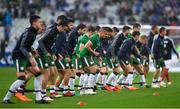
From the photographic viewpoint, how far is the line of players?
781 inches

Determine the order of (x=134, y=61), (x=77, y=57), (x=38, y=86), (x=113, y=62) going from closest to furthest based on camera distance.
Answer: (x=38, y=86) → (x=77, y=57) → (x=113, y=62) → (x=134, y=61)

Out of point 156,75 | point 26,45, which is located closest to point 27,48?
point 26,45

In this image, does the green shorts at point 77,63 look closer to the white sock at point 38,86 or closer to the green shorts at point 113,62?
the green shorts at point 113,62

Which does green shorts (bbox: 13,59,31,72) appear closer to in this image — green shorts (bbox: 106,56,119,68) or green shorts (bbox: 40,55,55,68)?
green shorts (bbox: 40,55,55,68)

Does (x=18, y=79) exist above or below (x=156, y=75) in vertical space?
above

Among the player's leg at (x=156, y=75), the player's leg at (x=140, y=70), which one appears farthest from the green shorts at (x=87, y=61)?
the player's leg at (x=156, y=75)

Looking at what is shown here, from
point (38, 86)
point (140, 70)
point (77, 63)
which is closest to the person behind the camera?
point (38, 86)

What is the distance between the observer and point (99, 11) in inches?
1989

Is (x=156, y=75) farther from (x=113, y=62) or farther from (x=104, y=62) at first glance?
(x=104, y=62)

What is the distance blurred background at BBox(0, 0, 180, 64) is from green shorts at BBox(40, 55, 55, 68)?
24900mm

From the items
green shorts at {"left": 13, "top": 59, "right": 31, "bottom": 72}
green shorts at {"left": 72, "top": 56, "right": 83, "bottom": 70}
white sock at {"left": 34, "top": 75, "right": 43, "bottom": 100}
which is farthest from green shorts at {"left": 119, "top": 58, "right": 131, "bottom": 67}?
green shorts at {"left": 13, "top": 59, "right": 31, "bottom": 72}

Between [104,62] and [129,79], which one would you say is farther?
[129,79]

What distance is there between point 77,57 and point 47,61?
3.46m

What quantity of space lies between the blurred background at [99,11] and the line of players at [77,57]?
730 inches
